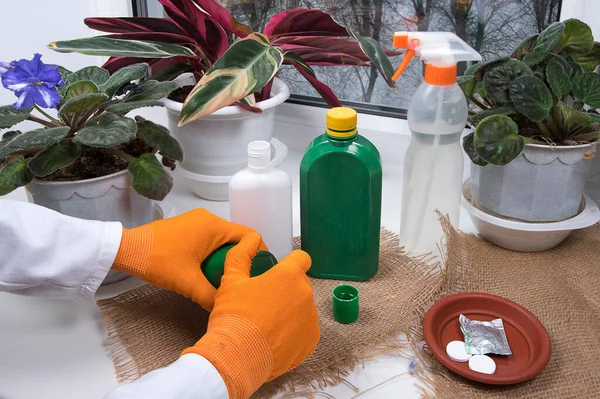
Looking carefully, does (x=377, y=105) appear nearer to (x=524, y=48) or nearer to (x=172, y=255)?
(x=524, y=48)

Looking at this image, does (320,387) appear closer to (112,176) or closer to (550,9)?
(112,176)

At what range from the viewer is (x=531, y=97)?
82cm

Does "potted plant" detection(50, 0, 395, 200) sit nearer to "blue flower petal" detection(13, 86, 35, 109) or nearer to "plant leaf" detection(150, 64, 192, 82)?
"plant leaf" detection(150, 64, 192, 82)

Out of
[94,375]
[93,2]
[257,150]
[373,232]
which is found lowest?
[94,375]

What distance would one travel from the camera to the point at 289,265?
2.34ft

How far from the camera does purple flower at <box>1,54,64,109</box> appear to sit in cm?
77

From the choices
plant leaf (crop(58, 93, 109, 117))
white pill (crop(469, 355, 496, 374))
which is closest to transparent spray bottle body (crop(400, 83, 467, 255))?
white pill (crop(469, 355, 496, 374))

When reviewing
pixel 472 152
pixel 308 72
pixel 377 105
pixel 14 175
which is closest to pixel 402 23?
pixel 377 105

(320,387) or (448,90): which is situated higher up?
(448,90)

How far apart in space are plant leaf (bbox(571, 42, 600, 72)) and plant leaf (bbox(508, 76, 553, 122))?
14 centimetres

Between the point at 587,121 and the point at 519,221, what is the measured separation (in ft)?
0.53

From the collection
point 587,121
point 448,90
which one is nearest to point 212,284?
point 448,90

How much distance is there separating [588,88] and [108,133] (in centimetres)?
62

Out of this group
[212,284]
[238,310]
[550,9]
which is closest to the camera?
[238,310]
